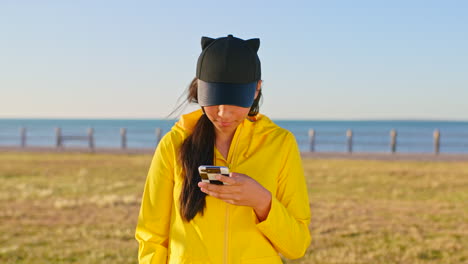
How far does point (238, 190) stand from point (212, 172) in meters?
0.10

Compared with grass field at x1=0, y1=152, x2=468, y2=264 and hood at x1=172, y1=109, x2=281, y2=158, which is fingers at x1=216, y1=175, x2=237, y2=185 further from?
grass field at x1=0, y1=152, x2=468, y2=264

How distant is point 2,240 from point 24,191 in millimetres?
4841

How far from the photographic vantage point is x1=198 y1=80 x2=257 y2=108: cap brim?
72.6 inches

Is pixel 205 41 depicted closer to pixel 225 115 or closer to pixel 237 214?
pixel 225 115

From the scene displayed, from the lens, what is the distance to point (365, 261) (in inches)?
250

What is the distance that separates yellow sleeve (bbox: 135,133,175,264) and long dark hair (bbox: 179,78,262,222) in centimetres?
7

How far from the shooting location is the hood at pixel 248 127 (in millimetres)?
1971

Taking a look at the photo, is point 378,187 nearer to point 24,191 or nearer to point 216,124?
point 24,191

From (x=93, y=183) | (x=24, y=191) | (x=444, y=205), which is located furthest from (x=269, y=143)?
(x=93, y=183)

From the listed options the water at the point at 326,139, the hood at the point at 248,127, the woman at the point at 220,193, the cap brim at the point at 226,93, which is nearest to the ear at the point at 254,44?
the woman at the point at 220,193

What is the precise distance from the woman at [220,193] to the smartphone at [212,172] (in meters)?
0.04

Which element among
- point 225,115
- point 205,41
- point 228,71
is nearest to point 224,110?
point 225,115

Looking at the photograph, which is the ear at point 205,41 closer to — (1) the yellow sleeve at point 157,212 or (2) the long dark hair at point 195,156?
(2) the long dark hair at point 195,156

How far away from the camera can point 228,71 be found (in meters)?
1.84
